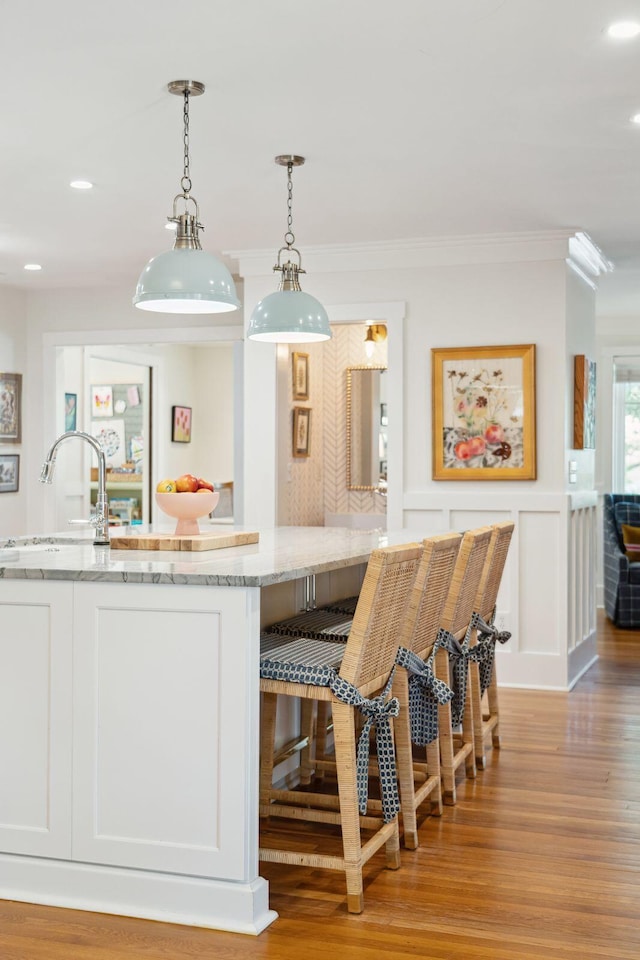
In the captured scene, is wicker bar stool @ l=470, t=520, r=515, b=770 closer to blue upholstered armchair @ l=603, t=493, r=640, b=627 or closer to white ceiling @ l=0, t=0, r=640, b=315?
white ceiling @ l=0, t=0, r=640, b=315

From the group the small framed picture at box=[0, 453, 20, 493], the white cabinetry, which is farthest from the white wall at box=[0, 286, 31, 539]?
the white cabinetry

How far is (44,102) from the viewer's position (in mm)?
3744

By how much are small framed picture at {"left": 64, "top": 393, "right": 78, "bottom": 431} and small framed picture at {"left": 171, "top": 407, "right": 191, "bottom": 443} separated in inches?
72.7

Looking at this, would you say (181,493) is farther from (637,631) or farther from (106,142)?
(637,631)

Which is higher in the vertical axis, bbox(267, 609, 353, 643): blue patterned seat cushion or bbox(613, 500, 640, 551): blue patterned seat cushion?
bbox(613, 500, 640, 551): blue patterned seat cushion

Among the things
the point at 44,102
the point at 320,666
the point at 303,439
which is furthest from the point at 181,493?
Result: the point at 303,439

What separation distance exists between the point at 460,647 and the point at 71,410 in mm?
5518

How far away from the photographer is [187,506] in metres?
3.72

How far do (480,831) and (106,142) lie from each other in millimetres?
2985

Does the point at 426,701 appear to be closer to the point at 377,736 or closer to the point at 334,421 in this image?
the point at 377,736

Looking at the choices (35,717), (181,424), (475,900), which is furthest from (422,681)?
(181,424)

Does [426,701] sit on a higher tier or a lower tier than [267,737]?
higher

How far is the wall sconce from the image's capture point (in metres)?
7.42

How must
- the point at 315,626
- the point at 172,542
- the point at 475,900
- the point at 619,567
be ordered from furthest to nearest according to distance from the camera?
the point at 619,567 < the point at 315,626 < the point at 172,542 < the point at 475,900
